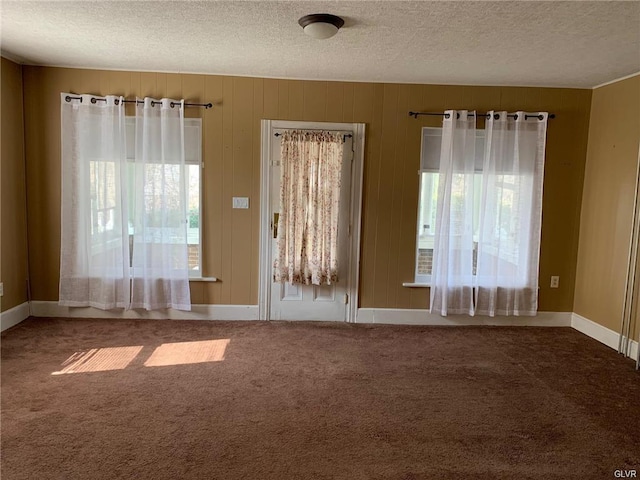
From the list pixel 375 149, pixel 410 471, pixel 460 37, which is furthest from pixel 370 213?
pixel 410 471

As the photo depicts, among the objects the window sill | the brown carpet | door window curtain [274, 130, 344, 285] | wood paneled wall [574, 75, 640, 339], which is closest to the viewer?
the brown carpet

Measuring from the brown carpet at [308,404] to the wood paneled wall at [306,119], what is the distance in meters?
0.63

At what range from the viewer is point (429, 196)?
4.57 metres

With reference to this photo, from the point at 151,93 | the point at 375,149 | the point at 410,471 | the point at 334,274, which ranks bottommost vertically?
the point at 410,471

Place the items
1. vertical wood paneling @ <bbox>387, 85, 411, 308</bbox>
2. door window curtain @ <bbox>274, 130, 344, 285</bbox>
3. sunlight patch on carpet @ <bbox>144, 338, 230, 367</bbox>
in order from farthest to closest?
vertical wood paneling @ <bbox>387, 85, 411, 308</bbox> → door window curtain @ <bbox>274, 130, 344, 285</bbox> → sunlight patch on carpet @ <bbox>144, 338, 230, 367</bbox>

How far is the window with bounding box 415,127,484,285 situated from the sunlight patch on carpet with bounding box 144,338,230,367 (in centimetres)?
207

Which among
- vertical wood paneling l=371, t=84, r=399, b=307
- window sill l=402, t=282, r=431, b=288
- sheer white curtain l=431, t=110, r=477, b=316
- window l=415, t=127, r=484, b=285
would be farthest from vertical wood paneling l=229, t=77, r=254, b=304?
sheer white curtain l=431, t=110, r=477, b=316

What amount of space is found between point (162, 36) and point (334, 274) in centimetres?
252

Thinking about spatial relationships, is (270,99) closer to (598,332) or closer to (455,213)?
(455,213)

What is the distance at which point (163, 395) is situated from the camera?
295 cm

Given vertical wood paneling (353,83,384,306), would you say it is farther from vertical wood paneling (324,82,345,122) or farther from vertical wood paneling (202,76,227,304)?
vertical wood paneling (202,76,227,304)

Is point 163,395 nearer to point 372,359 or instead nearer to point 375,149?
point 372,359

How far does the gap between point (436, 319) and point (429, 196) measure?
1.25 metres

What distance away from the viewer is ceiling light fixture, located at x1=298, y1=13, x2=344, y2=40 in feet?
8.97
